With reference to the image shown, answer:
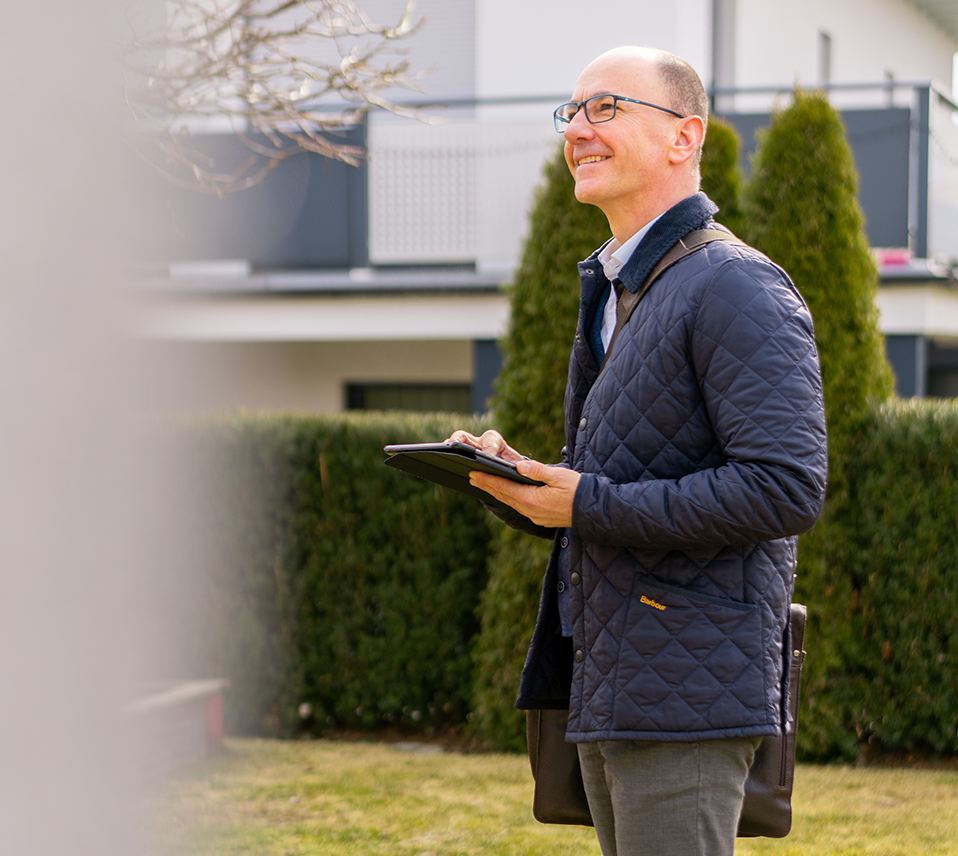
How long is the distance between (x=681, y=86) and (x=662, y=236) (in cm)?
30

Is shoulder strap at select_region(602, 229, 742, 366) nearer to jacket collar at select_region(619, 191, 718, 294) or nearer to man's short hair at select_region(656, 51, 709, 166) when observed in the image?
jacket collar at select_region(619, 191, 718, 294)

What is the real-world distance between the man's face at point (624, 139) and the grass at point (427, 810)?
265cm

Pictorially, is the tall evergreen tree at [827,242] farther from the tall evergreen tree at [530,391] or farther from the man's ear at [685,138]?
the man's ear at [685,138]

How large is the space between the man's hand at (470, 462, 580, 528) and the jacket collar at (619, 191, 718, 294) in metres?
0.38

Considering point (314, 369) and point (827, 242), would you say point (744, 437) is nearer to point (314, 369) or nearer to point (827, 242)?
point (827, 242)

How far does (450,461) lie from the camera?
1.75m

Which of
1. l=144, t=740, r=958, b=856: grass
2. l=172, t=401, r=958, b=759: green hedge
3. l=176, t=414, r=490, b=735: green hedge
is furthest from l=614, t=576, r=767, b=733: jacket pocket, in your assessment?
l=176, t=414, r=490, b=735: green hedge

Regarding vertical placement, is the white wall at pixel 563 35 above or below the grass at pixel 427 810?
above

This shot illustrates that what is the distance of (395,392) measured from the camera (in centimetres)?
1126

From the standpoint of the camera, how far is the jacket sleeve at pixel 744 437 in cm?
159

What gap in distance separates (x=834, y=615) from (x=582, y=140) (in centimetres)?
355

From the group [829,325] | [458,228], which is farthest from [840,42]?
[829,325]

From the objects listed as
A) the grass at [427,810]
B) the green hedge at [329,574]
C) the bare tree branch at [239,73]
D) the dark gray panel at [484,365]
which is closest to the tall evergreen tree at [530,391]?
the green hedge at [329,574]

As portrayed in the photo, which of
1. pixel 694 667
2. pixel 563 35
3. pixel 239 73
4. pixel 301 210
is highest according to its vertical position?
pixel 563 35
